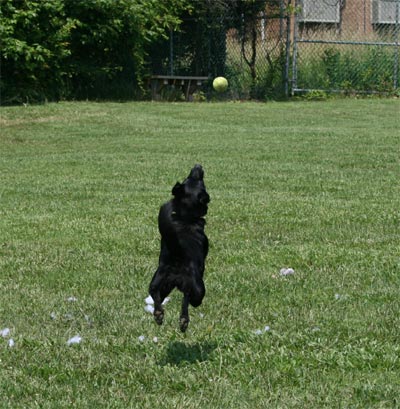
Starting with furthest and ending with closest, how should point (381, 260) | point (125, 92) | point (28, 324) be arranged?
point (125, 92)
point (381, 260)
point (28, 324)

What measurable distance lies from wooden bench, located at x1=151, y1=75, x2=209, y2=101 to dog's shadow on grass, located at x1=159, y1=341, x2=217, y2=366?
18.0 m

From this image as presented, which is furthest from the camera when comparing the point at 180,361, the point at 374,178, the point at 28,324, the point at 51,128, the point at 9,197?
the point at 51,128

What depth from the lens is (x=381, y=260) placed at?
612cm

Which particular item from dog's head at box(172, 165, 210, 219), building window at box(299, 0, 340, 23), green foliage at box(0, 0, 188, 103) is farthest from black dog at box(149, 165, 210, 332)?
building window at box(299, 0, 340, 23)

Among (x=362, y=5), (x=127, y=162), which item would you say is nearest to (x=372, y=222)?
(x=127, y=162)

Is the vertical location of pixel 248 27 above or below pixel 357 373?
above

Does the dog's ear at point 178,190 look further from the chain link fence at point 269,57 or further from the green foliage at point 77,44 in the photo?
the chain link fence at point 269,57

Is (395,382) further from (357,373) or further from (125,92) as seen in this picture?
(125,92)

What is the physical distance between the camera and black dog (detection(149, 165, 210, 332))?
3.45 meters

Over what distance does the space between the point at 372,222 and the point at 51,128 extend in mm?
9666

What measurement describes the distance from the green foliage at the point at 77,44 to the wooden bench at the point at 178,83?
443mm

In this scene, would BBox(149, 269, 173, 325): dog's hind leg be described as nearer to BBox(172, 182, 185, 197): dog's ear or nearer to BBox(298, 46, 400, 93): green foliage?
BBox(172, 182, 185, 197): dog's ear

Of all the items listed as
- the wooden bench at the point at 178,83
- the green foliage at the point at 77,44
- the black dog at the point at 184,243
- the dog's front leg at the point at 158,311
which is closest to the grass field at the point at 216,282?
the dog's front leg at the point at 158,311

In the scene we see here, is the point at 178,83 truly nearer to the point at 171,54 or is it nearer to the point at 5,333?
the point at 171,54
